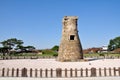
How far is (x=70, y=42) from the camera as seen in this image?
33.3 m

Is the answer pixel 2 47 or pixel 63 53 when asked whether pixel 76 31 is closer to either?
pixel 63 53

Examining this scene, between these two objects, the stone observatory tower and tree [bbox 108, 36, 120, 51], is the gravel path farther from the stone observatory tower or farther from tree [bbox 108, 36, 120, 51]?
tree [bbox 108, 36, 120, 51]

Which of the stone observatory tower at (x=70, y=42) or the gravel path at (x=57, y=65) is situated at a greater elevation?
the stone observatory tower at (x=70, y=42)

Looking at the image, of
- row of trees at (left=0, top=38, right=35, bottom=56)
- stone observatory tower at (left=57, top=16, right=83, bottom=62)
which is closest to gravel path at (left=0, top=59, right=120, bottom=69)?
stone observatory tower at (left=57, top=16, right=83, bottom=62)

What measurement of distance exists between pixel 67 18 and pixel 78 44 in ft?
16.5

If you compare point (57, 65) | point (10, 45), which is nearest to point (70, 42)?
point (57, 65)

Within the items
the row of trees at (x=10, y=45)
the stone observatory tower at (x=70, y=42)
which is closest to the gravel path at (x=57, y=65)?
the stone observatory tower at (x=70, y=42)

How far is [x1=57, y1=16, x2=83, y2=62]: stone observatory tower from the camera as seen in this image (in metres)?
33.2

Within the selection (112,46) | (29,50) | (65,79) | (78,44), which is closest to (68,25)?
(78,44)

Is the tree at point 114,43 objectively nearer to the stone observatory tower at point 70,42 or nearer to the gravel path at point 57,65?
the stone observatory tower at point 70,42

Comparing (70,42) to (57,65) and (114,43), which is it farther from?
(114,43)

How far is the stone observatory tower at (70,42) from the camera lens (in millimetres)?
33156

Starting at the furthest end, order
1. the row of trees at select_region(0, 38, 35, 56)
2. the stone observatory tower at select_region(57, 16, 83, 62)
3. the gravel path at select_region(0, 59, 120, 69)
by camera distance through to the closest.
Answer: the row of trees at select_region(0, 38, 35, 56), the stone observatory tower at select_region(57, 16, 83, 62), the gravel path at select_region(0, 59, 120, 69)

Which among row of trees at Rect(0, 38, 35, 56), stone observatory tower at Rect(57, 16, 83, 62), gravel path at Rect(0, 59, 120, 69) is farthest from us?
row of trees at Rect(0, 38, 35, 56)
